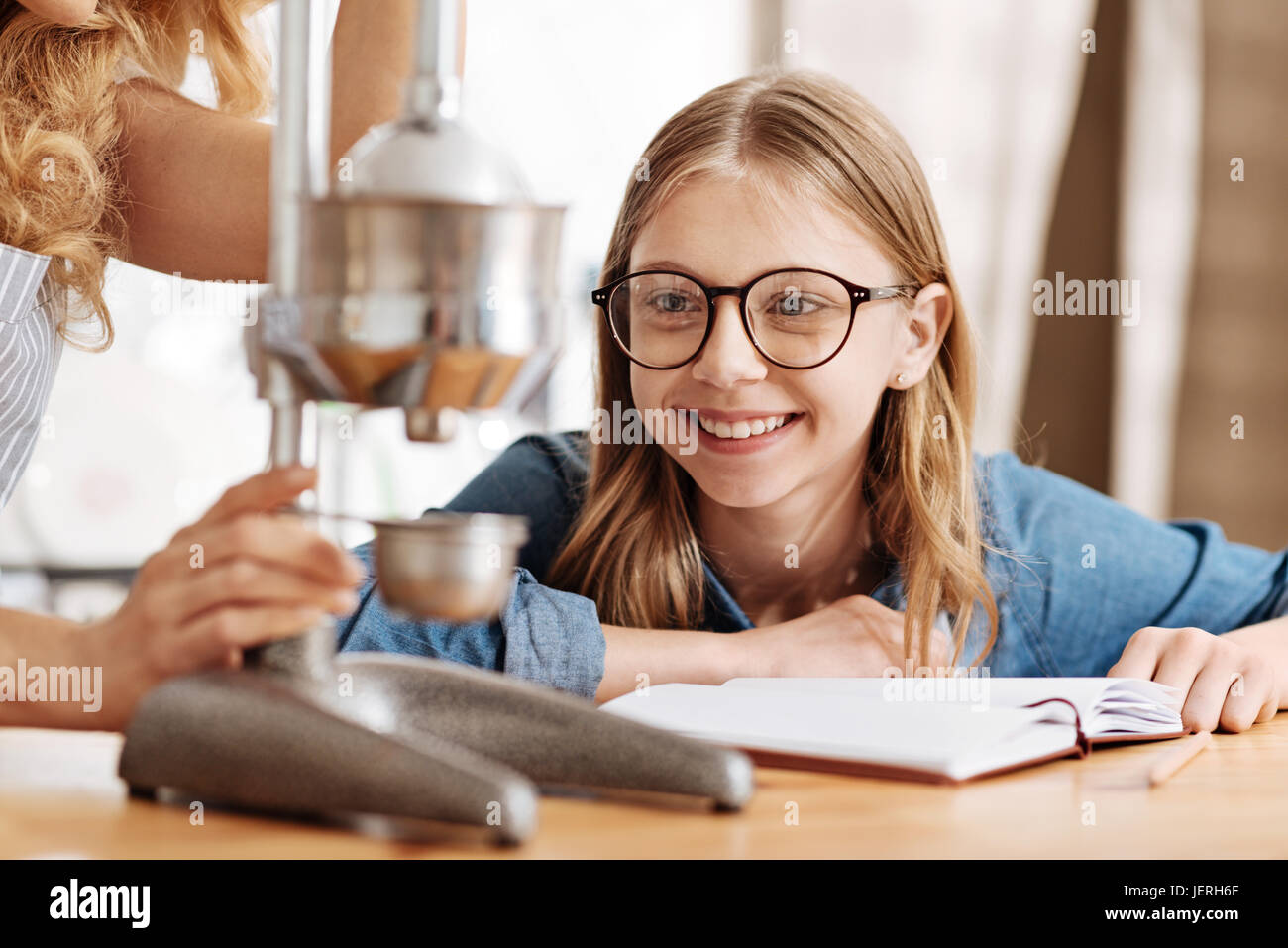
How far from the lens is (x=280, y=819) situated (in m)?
0.61

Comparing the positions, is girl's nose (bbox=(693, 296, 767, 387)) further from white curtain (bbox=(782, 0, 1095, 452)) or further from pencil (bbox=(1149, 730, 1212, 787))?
white curtain (bbox=(782, 0, 1095, 452))

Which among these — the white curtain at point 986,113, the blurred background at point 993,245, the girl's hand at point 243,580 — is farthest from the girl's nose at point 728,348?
the white curtain at point 986,113

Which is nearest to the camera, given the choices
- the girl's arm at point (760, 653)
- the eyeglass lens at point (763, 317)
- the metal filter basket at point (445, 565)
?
the metal filter basket at point (445, 565)

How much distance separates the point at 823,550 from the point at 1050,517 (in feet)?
0.94

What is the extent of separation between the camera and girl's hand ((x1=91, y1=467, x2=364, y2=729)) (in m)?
0.64

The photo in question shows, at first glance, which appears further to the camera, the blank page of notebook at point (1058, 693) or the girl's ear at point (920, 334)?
the girl's ear at point (920, 334)

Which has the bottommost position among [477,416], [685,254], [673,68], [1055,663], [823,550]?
[1055,663]

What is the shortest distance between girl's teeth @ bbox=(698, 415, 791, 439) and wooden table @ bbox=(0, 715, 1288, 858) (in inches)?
24.1

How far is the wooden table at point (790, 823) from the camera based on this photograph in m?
0.57

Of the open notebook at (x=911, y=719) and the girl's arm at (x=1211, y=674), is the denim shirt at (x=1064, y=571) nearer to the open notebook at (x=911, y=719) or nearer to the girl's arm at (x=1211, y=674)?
the girl's arm at (x=1211, y=674)

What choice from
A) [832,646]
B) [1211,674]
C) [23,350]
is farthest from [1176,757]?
[23,350]

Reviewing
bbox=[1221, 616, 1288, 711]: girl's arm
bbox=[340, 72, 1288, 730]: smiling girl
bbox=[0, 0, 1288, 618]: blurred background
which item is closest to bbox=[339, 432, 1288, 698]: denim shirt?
bbox=[340, 72, 1288, 730]: smiling girl
